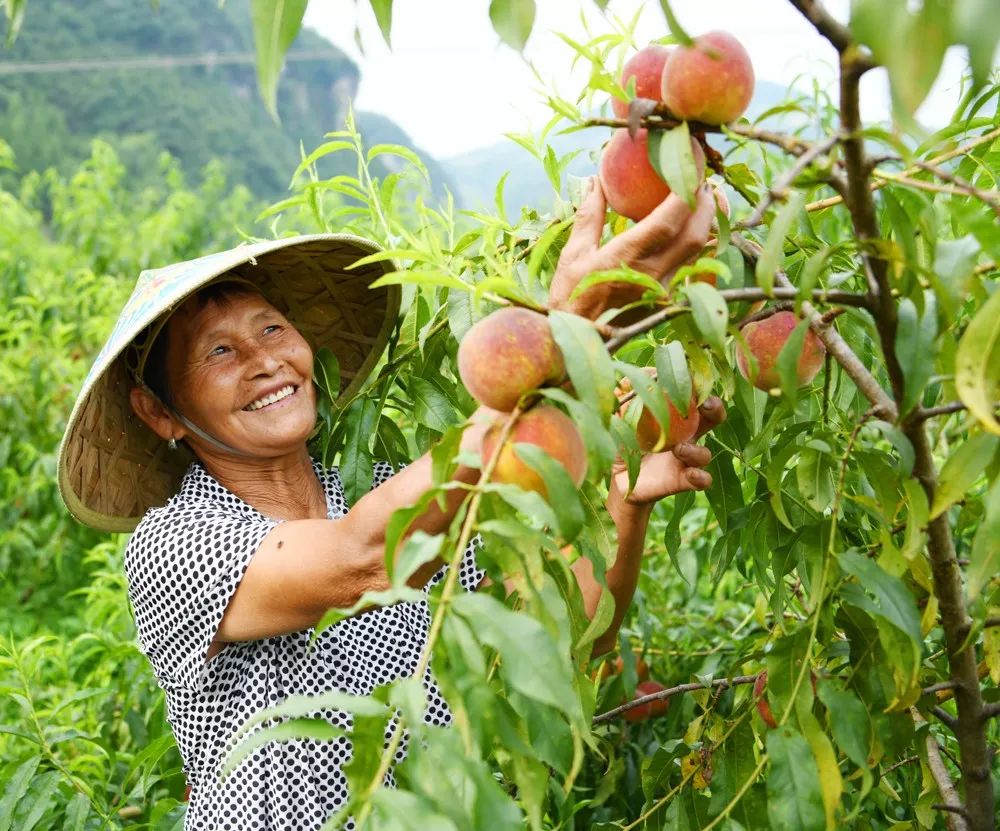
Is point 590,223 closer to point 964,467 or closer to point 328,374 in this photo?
point 964,467

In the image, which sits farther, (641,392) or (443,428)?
(443,428)

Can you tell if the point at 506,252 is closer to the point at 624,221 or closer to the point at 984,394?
the point at 624,221

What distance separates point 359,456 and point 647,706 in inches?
32.0

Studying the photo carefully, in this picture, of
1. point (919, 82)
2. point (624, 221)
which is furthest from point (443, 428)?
point (919, 82)

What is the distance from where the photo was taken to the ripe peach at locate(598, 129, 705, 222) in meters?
0.95

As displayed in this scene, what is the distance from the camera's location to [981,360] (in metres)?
0.73

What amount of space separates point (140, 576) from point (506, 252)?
0.54 meters

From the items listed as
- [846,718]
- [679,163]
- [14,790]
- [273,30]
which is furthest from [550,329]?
[14,790]

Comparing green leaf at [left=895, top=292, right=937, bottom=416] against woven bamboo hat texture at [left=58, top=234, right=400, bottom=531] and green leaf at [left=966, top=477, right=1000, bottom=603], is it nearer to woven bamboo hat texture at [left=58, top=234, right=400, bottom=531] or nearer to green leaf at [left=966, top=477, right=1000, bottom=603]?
green leaf at [left=966, top=477, right=1000, bottom=603]

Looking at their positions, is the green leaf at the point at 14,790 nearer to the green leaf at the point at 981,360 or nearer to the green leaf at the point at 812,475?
the green leaf at the point at 812,475

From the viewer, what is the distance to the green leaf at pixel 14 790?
1.52 metres

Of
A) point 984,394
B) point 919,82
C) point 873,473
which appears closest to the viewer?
point 919,82

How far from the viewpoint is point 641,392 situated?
801mm

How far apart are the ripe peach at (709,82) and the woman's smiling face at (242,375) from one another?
2.51ft
